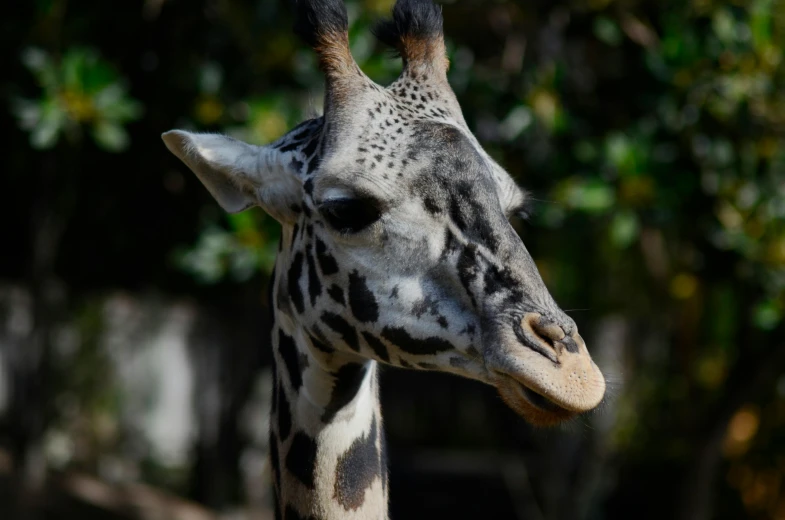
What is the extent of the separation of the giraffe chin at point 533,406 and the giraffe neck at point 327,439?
0.60m

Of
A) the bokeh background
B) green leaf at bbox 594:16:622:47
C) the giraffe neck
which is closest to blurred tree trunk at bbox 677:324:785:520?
the bokeh background

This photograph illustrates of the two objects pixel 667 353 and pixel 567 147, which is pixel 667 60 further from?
pixel 667 353

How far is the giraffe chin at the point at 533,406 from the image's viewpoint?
2379mm

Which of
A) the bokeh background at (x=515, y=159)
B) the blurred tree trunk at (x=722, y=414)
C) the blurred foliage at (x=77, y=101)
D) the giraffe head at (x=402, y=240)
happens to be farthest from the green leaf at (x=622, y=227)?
the blurred foliage at (x=77, y=101)

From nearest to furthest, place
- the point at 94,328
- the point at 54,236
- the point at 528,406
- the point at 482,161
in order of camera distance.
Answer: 1. the point at 528,406
2. the point at 482,161
3. the point at 54,236
4. the point at 94,328

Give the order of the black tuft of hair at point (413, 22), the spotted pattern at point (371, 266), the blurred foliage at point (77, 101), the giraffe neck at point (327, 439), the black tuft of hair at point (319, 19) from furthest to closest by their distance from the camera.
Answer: the blurred foliage at point (77, 101)
the black tuft of hair at point (413, 22)
the black tuft of hair at point (319, 19)
the giraffe neck at point (327, 439)
the spotted pattern at point (371, 266)

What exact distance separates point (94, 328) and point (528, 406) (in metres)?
11.7

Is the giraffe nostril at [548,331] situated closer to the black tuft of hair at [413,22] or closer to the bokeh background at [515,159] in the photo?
the bokeh background at [515,159]

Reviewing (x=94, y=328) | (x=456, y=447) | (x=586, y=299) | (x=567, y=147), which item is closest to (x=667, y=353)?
(x=456, y=447)

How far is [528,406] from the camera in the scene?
7.86ft

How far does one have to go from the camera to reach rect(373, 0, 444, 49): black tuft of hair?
315 cm

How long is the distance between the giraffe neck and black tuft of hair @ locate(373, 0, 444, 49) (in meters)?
1.00

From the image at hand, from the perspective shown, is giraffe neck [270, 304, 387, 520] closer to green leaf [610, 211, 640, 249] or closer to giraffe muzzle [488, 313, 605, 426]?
giraffe muzzle [488, 313, 605, 426]

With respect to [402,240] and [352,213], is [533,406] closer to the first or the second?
[402,240]
